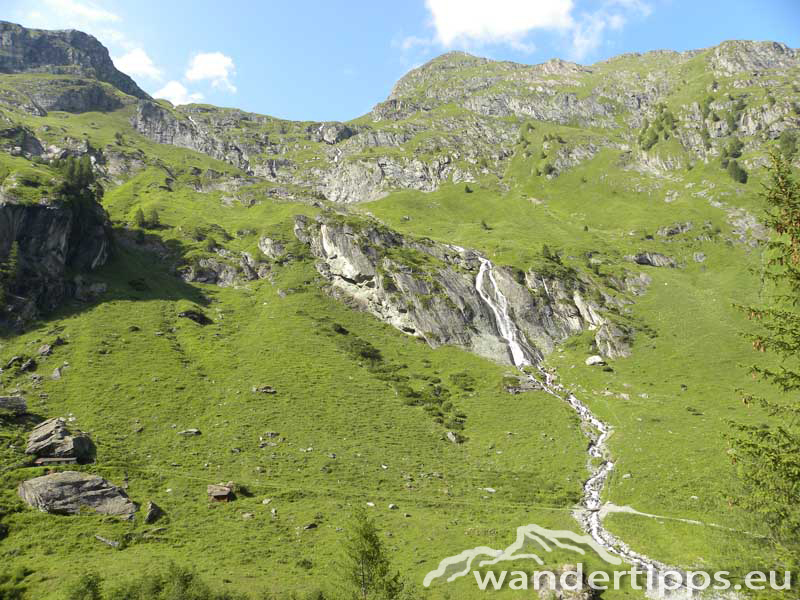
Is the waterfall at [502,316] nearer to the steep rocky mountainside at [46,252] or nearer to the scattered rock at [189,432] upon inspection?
the scattered rock at [189,432]

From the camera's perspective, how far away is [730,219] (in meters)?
152

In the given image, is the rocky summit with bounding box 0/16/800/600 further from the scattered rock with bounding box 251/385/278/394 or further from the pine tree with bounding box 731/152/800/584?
the pine tree with bounding box 731/152/800/584

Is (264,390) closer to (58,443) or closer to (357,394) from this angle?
(357,394)

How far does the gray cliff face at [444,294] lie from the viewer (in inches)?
3858

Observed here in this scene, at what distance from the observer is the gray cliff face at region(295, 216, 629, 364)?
9800 cm

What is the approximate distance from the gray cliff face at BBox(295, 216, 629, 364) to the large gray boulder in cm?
6634

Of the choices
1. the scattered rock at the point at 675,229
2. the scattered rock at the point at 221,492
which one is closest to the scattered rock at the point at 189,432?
the scattered rock at the point at 221,492

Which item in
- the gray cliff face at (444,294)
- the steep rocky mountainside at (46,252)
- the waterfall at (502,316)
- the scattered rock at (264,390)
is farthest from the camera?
the gray cliff face at (444,294)

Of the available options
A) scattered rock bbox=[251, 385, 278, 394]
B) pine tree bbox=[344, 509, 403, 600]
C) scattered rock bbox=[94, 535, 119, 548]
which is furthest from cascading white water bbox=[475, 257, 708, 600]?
scattered rock bbox=[251, 385, 278, 394]

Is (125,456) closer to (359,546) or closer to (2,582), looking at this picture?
(2,582)

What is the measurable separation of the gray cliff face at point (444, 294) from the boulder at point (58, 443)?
213 ft

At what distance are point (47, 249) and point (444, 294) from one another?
84.8 metres

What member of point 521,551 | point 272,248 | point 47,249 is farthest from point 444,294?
point 47,249

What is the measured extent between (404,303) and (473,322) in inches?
669
